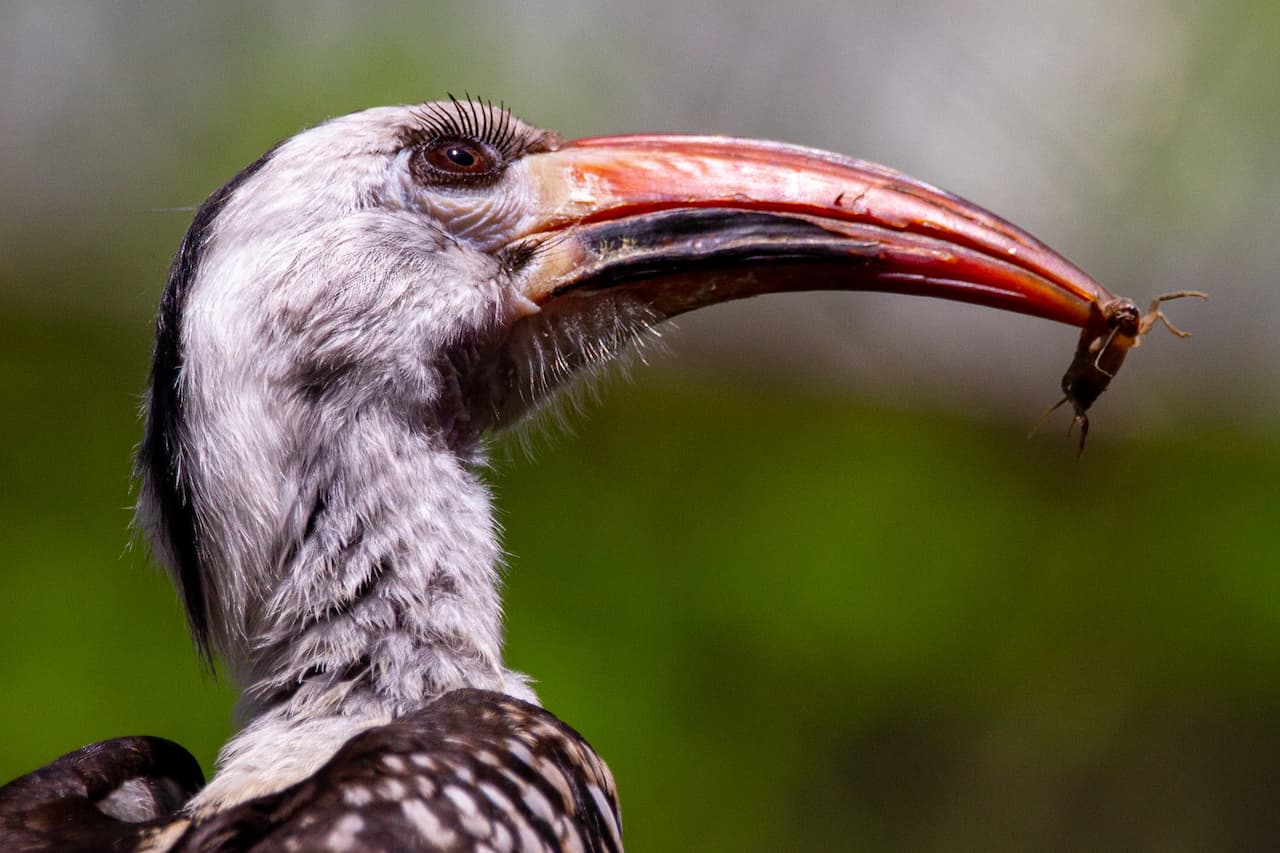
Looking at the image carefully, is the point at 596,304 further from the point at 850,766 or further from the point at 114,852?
the point at 850,766

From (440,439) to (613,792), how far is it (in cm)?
79

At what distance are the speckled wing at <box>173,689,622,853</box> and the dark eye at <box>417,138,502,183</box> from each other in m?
1.14

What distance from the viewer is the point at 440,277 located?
9.55ft

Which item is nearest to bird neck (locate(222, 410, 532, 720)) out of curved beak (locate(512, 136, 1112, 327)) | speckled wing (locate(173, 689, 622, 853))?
speckled wing (locate(173, 689, 622, 853))

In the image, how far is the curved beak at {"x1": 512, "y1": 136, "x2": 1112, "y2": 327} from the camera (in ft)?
9.21

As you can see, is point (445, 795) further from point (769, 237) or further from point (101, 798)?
point (769, 237)

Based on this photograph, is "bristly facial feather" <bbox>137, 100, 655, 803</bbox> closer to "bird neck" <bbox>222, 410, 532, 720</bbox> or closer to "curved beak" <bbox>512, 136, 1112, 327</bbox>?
"bird neck" <bbox>222, 410, 532, 720</bbox>

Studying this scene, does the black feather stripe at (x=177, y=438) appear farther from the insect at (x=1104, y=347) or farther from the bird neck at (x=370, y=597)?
the insect at (x=1104, y=347)

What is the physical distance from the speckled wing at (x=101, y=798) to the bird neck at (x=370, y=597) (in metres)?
0.24

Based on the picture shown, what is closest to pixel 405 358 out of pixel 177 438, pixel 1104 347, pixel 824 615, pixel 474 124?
pixel 177 438

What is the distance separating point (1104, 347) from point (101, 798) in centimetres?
216

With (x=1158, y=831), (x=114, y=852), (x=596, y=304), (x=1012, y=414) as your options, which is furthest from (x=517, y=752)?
(x=1012, y=414)

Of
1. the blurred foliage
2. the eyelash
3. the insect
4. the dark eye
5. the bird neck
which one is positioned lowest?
the blurred foliage

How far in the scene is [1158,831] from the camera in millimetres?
7957
